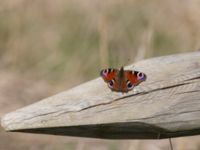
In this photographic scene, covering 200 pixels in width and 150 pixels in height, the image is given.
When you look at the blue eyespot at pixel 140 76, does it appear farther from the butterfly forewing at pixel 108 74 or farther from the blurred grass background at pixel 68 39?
the blurred grass background at pixel 68 39

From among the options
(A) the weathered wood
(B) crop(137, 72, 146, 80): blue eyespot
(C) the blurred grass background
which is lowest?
(A) the weathered wood

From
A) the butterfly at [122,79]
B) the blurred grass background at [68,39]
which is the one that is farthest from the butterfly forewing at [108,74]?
the blurred grass background at [68,39]

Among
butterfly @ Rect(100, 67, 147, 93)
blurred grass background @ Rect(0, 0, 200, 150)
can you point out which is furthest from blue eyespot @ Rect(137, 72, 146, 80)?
blurred grass background @ Rect(0, 0, 200, 150)

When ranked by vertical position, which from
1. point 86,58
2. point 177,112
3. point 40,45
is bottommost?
point 177,112

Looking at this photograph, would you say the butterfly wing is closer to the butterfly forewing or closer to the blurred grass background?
the butterfly forewing

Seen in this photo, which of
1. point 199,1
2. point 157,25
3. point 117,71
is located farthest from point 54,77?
point 117,71

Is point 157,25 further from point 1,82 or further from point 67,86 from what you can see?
point 1,82

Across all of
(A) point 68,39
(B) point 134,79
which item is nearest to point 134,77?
(B) point 134,79
